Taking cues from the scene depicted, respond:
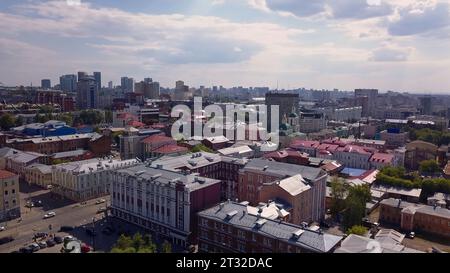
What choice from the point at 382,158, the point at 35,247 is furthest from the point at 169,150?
the point at 382,158

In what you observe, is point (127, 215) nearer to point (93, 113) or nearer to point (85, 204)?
point (85, 204)

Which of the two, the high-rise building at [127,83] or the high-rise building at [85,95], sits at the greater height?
the high-rise building at [127,83]

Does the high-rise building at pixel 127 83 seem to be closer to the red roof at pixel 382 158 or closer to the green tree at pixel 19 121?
the green tree at pixel 19 121

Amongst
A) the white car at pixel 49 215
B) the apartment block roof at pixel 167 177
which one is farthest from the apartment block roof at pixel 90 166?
the apartment block roof at pixel 167 177

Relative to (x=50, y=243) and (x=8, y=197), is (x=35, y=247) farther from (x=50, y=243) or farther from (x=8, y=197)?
(x=8, y=197)

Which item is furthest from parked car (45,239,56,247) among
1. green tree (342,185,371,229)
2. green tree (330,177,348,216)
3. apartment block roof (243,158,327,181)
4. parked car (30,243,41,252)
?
green tree (330,177,348,216)
